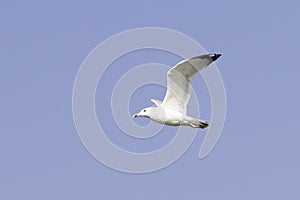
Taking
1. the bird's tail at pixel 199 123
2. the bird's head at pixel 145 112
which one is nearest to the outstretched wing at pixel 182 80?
the bird's head at pixel 145 112

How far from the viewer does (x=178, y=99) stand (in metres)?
51.1

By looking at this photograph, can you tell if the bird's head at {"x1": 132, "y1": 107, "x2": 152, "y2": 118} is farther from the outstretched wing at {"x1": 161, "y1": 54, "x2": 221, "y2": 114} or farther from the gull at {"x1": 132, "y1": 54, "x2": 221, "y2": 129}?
the outstretched wing at {"x1": 161, "y1": 54, "x2": 221, "y2": 114}

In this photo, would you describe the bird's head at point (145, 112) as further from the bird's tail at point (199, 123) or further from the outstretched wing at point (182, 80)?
the bird's tail at point (199, 123)

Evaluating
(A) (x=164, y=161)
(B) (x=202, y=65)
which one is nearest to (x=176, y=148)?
(A) (x=164, y=161)

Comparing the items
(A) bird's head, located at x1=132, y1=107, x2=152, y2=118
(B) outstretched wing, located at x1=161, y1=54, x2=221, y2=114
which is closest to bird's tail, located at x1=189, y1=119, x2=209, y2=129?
(B) outstretched wing, located at x1=161, y1=54, x2=221, y2=114

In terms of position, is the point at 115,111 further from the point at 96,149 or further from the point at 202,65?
the point at 202,65

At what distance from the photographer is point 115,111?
53.4m

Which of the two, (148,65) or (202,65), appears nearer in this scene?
(202,65)

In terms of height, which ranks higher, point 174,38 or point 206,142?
point 174,38

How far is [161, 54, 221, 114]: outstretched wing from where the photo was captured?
49375mm

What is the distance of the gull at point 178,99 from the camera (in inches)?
1956

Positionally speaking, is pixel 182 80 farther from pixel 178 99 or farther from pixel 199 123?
pixel 199 123

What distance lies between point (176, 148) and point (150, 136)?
1084mm

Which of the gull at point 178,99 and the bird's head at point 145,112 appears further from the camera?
the bird's head at point 145,112
